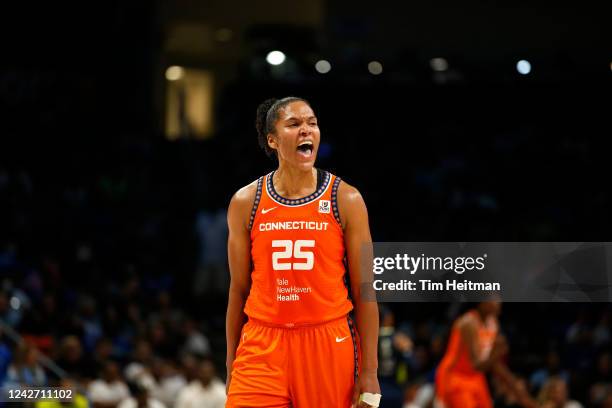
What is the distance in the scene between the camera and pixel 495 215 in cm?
1488

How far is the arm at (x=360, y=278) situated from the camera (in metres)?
4.66

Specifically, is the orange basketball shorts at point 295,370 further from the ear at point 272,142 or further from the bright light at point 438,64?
the bright light at point 438,64

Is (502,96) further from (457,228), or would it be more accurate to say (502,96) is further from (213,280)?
(213,280)

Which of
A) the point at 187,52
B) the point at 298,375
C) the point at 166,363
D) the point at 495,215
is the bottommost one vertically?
the point at 298,375

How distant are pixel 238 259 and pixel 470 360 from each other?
14.0 feet

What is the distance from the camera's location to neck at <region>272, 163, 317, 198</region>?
15.6 ft

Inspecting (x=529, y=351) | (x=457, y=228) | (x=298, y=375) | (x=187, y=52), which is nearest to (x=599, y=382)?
(x=529, y=351)

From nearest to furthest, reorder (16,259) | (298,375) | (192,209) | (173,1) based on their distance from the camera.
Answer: (298,375) → (16,259) → (192,209) → (173,1)

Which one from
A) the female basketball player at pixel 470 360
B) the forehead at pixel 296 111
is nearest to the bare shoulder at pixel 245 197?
the forehead at pixel 296 111

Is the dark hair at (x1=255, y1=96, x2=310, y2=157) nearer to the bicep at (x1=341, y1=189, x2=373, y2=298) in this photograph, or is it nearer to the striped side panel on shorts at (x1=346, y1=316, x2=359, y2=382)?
the bicep at (x1=341, y1=189, x2=373, y2=298)

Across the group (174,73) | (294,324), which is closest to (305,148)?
(294,324)

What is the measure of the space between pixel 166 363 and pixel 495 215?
5.55 m

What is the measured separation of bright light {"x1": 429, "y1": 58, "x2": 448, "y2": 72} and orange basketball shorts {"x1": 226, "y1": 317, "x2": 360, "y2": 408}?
13267 millimetres

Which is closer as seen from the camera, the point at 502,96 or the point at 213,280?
the point at 213,280
